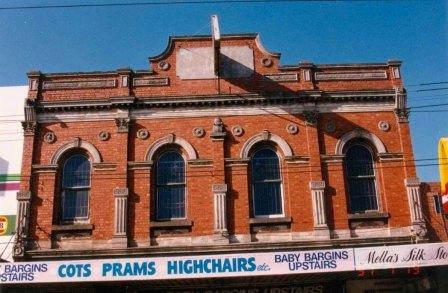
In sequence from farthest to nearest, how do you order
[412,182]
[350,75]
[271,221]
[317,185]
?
[350,75] → [412,182] → [317,185] → [271,221]

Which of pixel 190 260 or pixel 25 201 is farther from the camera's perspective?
pixel 25 201

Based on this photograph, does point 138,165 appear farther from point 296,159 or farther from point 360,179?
point 360,179

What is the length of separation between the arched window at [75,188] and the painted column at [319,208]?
6.93m

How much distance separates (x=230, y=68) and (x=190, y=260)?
6.85m

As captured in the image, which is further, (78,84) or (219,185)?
(78,84)

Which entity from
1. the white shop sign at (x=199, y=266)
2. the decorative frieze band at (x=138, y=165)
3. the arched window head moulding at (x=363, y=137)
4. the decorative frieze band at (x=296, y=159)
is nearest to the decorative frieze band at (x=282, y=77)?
the arched window head moulding at (x=363, y=137)

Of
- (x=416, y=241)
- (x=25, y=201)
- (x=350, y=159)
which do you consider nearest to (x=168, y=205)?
(x=25, y=201)

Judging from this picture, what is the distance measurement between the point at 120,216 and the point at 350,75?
28.7ft

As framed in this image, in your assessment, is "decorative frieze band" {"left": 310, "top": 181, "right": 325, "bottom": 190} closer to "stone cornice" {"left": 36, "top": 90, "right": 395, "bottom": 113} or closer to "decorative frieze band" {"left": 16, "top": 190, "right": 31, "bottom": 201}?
"stone cornice" {"left": 36, "top": 90, "right": 395, "bottom": 113}

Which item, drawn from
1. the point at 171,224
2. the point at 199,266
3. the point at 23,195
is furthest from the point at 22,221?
the point at 199,266

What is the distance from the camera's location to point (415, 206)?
50.6 ft

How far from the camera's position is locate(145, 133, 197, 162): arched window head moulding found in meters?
16.0

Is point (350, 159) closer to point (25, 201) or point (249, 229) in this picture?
point (249, 229)

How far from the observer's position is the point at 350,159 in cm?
1638
